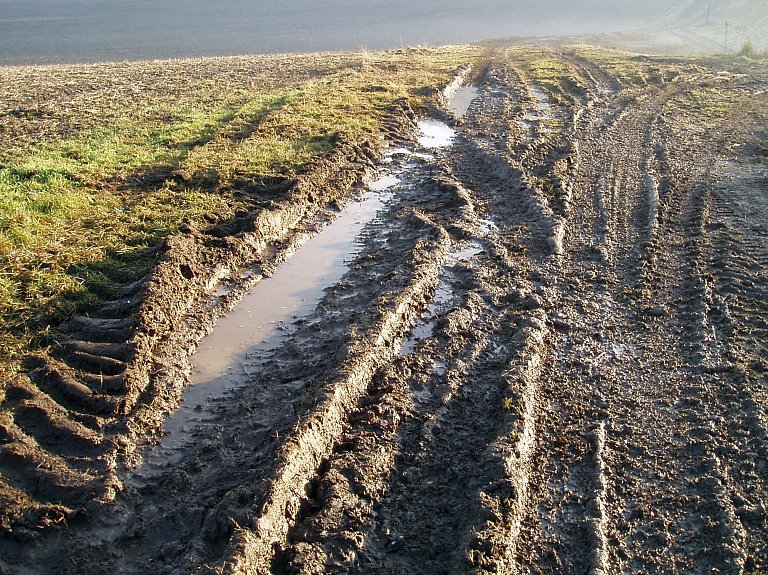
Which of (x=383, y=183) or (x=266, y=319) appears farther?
(x=383, y=183)

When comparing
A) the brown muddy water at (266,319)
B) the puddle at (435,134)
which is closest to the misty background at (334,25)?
the puddle at (435,134)

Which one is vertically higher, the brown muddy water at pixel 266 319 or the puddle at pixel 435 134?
the puddle at pixel 435 134

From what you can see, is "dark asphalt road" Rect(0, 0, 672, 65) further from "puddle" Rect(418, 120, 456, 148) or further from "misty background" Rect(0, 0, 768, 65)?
"puddle" Rect(418, 120, 456, 148)

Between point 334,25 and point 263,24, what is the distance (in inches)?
188

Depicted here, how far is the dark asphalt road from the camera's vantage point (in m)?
29.9

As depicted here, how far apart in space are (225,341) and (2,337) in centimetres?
226

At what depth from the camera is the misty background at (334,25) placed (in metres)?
30.5

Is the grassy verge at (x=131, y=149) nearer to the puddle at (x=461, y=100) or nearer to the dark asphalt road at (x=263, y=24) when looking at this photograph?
the puddle at (x=461, y=100)

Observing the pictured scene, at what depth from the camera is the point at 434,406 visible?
5648 millimetres

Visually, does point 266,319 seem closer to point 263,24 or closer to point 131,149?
point 131,149

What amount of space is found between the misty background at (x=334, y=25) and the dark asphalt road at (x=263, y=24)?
0.08 m

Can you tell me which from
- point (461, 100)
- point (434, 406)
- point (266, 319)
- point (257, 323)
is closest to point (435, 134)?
point (461, 100)

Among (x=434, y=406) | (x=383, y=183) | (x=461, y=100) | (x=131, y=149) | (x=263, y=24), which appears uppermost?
(x=263, y=24)

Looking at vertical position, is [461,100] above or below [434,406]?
above
